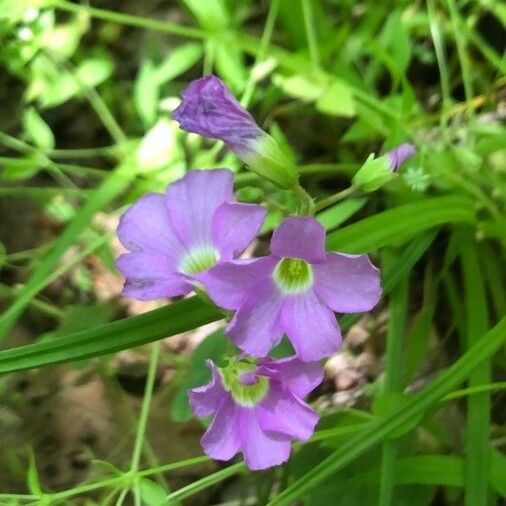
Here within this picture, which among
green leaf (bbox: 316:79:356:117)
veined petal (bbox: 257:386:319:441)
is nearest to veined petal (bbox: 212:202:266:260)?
veined petal (bbox: 257:386:319:441)

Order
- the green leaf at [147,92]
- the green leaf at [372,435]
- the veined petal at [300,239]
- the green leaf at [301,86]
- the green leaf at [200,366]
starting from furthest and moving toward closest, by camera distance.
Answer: the green leaf at [147,92], the green leaf at [301,86], the green leaf at [200,366], the green leaf at [372,435], the veined petal at [300,239]

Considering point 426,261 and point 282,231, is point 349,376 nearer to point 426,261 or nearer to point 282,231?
point 426,261

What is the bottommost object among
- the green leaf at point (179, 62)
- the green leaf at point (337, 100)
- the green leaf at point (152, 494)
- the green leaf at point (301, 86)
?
the green leaf at point (152, 494)

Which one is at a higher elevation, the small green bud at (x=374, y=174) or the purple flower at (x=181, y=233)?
the small green bud at (x=374, y=174)

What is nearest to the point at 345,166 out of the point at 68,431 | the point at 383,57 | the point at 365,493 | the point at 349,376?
the point at 383,57

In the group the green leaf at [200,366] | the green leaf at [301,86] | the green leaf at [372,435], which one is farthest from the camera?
the green leaf at [301,86]

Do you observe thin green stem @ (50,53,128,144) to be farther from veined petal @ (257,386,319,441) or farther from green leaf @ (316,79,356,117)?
veined petal @ (257,386,319,441)

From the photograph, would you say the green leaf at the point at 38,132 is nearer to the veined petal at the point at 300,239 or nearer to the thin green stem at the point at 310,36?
the thin green stem at the point at 310,36

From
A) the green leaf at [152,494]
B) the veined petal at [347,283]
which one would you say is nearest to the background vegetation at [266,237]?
the green leaf at [152,494]
